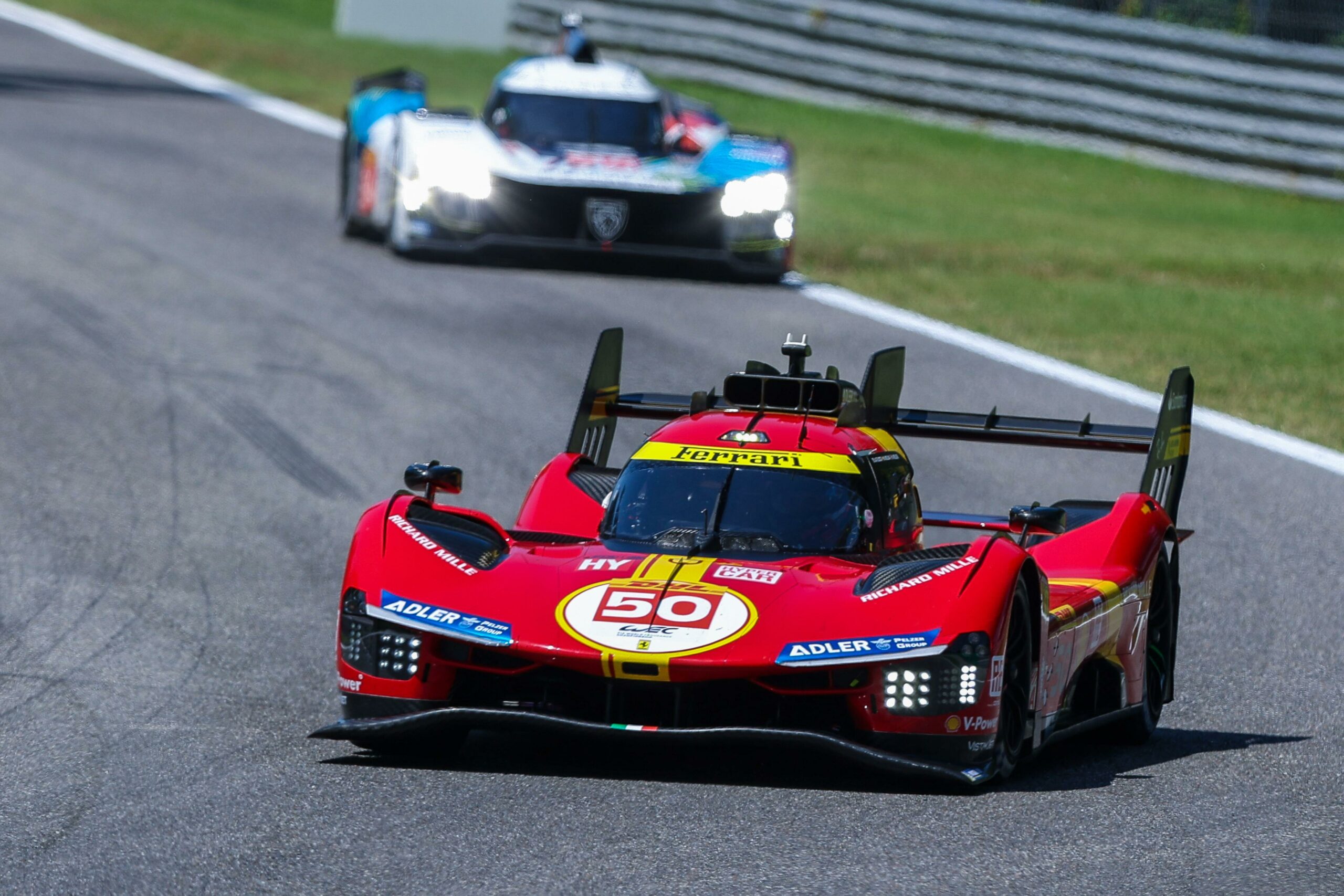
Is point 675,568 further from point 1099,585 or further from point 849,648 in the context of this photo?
point 1099,585

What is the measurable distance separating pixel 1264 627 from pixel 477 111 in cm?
1722

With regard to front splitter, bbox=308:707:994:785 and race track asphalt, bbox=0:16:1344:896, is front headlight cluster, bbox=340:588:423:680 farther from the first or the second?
race track asphalt, bbox=0:16:1344:896

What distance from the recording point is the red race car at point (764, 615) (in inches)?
259

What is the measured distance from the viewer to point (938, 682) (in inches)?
259

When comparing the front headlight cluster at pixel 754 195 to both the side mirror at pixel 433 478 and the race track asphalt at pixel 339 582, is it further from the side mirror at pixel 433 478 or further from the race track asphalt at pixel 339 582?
→ the side mirror at pixel 433 478

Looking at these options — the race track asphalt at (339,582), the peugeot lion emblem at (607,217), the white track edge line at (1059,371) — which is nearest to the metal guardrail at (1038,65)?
the race track asphalt at (339,582)

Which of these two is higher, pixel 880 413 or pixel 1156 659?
pixel 880 413

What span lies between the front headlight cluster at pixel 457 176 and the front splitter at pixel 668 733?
35.0 ft

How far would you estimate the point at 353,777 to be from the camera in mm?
6730

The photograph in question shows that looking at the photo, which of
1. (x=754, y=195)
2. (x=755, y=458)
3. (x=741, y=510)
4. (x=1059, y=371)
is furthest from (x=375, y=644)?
(x=754, y=195)

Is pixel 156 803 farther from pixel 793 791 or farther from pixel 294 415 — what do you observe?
pixel 294 415

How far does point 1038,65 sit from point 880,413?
1710cm

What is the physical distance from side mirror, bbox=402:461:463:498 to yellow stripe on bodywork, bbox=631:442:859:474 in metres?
0.65

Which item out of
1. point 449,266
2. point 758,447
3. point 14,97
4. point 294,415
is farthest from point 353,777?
point 14,97
